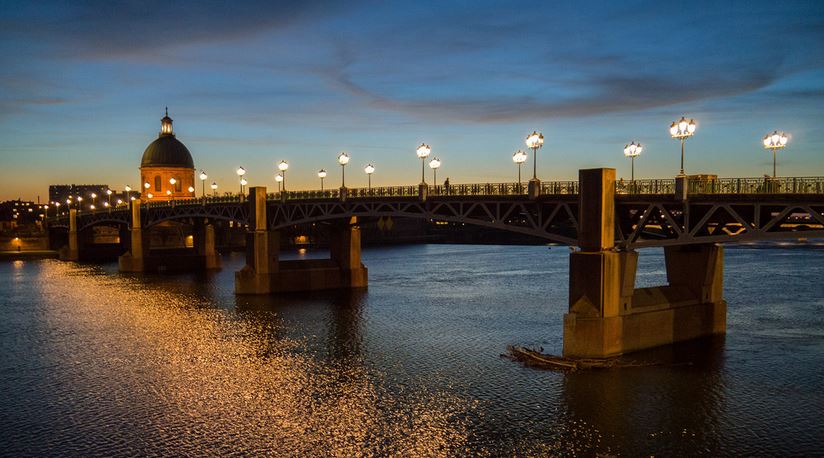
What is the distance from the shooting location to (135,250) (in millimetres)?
95188

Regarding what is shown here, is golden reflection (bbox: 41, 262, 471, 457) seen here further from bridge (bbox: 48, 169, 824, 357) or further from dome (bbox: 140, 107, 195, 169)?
dome (bbox: 140, 107, 195, 169)

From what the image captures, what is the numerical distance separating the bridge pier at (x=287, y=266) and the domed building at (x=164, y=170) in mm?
84856

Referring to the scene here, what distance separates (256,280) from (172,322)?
1359 cm

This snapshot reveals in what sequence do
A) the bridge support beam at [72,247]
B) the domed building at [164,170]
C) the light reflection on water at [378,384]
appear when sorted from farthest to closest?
the domed building at [164,170] < the bridge support beam at [72,247] < the light reflection on water at [378,384]

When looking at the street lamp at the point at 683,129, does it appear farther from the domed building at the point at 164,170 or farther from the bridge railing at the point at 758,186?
the domed building at the point at 164,170

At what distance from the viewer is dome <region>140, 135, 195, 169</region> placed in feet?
471

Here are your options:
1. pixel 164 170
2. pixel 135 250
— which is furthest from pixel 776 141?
pixel 164 170

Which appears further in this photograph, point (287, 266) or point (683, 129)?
point (287, 266)

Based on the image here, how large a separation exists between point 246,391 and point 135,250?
7290 cm

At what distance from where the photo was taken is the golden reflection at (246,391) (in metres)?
23.8

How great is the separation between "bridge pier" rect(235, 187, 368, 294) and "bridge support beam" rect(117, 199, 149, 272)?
36.1 meters

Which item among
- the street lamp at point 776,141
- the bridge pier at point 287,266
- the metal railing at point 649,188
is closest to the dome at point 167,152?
the bridge pier at point 287,266

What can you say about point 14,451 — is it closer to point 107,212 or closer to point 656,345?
point 656,345

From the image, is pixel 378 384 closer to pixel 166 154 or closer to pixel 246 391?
pixel 246 391
